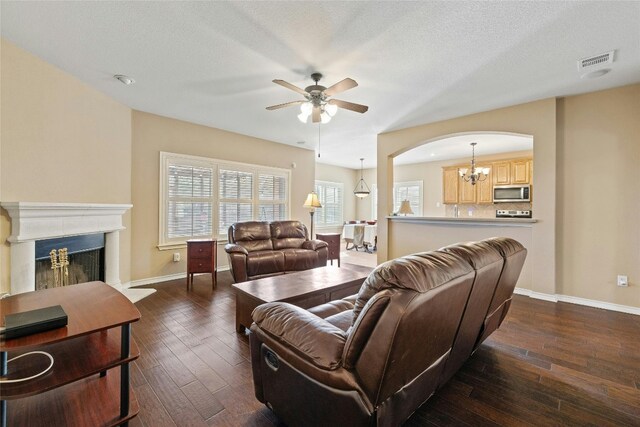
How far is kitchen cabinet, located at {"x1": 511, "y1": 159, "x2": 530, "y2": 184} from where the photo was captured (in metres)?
6.51

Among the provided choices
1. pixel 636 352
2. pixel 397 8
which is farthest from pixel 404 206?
pixel 397 8

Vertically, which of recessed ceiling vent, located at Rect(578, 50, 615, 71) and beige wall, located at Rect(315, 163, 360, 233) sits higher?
recessed ceiling vent, located at Rect(578, 50, 615, 71)

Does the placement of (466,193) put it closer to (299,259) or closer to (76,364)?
(299,259)

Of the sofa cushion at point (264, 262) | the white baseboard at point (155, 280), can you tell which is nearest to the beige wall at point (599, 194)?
the sofa cushion at point (264, 262)

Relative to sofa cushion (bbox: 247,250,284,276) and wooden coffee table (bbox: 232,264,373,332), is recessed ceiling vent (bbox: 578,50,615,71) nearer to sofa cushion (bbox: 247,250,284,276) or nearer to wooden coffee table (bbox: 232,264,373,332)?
wooden coffee table (bbox: 232,264,373,332)

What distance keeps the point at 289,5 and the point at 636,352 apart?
3957 mm

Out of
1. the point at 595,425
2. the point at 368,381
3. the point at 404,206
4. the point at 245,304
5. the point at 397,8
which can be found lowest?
the point at 595,425

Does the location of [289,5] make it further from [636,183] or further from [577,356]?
[636,183]

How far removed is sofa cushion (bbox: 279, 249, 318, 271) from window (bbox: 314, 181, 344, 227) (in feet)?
14.4

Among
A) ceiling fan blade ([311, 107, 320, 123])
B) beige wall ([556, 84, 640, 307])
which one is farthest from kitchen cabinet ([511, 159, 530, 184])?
ceiling fan blade ([311, 107, 320, 123])

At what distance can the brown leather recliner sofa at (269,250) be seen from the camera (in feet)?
12.4

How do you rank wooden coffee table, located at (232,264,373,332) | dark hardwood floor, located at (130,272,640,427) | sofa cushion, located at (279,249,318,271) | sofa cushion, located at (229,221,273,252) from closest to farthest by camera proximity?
dark hardwood floor, located at (130,272,640,427) < wooden coffee table, located at (232,264,373,332) < sofa cushion, located at (279,249,318,271) < sofa cushion, located at (229,221,273,252)

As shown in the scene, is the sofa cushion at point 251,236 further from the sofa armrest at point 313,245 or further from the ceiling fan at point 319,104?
the ceiling fan at point 319,104

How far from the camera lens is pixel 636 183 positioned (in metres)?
3.21
